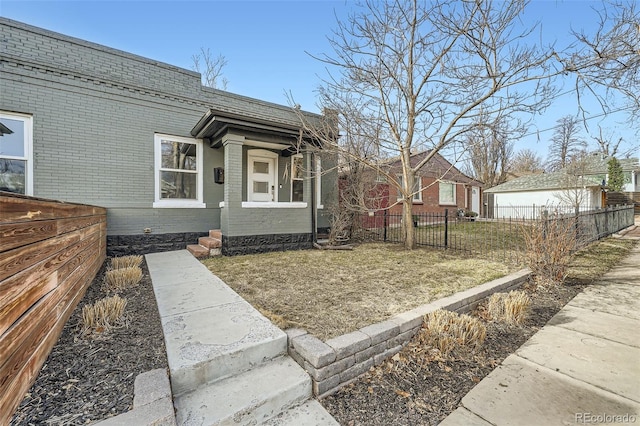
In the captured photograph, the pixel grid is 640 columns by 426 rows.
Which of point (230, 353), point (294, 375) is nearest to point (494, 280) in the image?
point (294, 375)

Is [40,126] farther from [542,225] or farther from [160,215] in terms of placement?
[542,225]

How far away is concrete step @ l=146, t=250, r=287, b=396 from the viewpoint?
6.92 feet

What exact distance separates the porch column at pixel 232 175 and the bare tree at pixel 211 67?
14.7 meters

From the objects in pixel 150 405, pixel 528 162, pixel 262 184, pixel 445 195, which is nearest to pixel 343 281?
pixel 150 405

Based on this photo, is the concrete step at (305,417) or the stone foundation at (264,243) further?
the stone foundation at (264,243)

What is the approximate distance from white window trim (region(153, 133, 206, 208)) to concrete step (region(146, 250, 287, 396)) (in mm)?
3490

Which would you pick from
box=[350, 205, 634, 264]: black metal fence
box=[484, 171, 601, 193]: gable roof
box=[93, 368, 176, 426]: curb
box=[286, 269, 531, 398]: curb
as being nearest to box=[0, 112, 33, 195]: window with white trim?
box=[93, 368, 176, 426]: curb

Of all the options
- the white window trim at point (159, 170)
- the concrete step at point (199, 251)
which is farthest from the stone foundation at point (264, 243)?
the white window trim at point (159, 170)

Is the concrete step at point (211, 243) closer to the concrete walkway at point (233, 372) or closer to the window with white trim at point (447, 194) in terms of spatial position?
the concrete walkway at point (233, 372)

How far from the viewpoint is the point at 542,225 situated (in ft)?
16.9

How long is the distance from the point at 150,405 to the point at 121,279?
10.2 feet

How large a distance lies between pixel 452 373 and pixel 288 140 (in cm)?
650

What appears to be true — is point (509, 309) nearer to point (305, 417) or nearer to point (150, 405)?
point (305, 417)

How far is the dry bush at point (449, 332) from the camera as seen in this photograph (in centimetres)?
281
